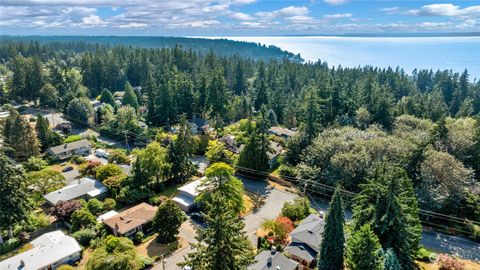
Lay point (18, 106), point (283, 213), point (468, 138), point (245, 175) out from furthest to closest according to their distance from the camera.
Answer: point (18, 106) → point (245, 175) → point (468, 138) → point (283, 213)

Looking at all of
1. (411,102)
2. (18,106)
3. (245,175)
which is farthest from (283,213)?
(18,106)

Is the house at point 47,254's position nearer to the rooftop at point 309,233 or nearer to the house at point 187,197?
the house at point 187,197

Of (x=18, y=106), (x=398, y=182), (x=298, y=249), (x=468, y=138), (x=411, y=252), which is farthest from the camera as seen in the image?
(x=18, y=106)

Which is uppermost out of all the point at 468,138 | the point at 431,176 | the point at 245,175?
the point at 468,138

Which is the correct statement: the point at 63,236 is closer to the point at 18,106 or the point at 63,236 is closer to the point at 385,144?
the point at 385,144

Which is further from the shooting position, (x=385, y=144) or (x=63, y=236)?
(x=385, y=144)
